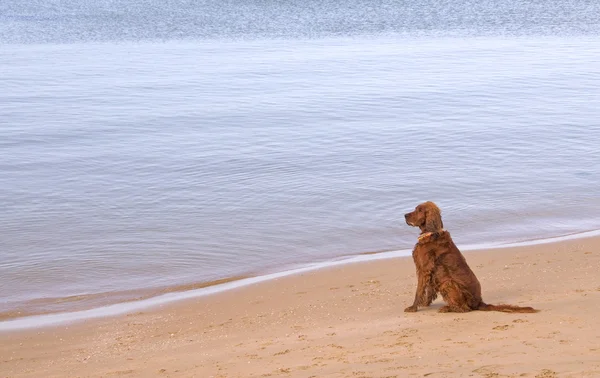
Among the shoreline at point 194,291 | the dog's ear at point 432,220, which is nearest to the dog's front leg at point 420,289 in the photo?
the dog's ear at point 432,220

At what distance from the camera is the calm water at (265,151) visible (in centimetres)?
1105

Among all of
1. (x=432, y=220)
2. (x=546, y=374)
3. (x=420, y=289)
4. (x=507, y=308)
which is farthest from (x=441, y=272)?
(x=546, y=374)

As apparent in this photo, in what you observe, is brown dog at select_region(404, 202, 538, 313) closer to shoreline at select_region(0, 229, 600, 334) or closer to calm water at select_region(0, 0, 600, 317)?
shoreline at select_region(0, 229, 600, 334)

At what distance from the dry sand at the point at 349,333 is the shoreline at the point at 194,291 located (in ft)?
0.73

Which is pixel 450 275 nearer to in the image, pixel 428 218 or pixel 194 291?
pixel 428 218

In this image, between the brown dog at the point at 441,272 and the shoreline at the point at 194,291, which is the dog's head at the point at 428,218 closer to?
the brown dog at the point at 441,272

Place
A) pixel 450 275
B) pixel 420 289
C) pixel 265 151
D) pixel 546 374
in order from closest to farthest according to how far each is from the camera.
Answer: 1. pixel 546 374
2. pixel 450 275
3. pixel 420 289
4. pixel 265 151

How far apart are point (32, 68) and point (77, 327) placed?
794 inches

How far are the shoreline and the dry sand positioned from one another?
0.22 m

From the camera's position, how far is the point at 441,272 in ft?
24.6

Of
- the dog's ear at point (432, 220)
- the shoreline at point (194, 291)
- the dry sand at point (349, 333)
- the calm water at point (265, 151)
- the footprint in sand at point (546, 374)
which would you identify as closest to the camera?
the footprint in sand at point (546, 374)

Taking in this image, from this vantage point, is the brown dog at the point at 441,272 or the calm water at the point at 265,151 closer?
the brown dog at the point at 441,272

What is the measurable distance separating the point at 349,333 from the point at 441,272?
0.94m

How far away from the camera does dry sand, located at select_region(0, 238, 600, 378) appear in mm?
6117
